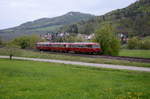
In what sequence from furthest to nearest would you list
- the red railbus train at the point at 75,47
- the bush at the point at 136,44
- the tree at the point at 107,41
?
the bush at the point at 136,44 < the tree at the point at 107,41 < the red railbus train at the point at 75,47

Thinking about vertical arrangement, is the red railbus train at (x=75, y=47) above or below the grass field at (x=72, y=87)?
above

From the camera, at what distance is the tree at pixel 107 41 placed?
53.9 m

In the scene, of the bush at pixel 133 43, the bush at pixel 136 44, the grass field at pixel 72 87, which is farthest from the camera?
the bush at pixel 133 43

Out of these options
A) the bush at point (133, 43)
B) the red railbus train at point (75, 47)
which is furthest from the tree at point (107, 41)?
the bush at point (133, 43)

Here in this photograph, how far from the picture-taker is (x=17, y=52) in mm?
46000

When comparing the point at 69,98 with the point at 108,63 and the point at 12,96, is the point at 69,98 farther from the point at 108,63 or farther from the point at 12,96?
the point at 108,63

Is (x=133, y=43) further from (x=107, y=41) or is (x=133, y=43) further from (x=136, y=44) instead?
(x=107, y=41)

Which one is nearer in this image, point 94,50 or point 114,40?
point 94,50

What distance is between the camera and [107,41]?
53781 mm

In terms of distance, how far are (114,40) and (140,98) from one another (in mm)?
46323

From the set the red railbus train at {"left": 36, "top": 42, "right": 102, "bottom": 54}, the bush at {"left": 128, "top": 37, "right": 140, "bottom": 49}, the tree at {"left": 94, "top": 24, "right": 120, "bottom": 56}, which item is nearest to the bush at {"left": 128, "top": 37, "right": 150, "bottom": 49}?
the bush at {"left": 128, "top": 37, "right": 140, "bottom": 49}

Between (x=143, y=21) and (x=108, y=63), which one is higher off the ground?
(x=143, y=21)

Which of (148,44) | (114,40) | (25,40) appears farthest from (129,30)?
(114,40)

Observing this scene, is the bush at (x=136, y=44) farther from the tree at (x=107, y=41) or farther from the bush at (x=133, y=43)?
the tree at (x=107, y=41)
